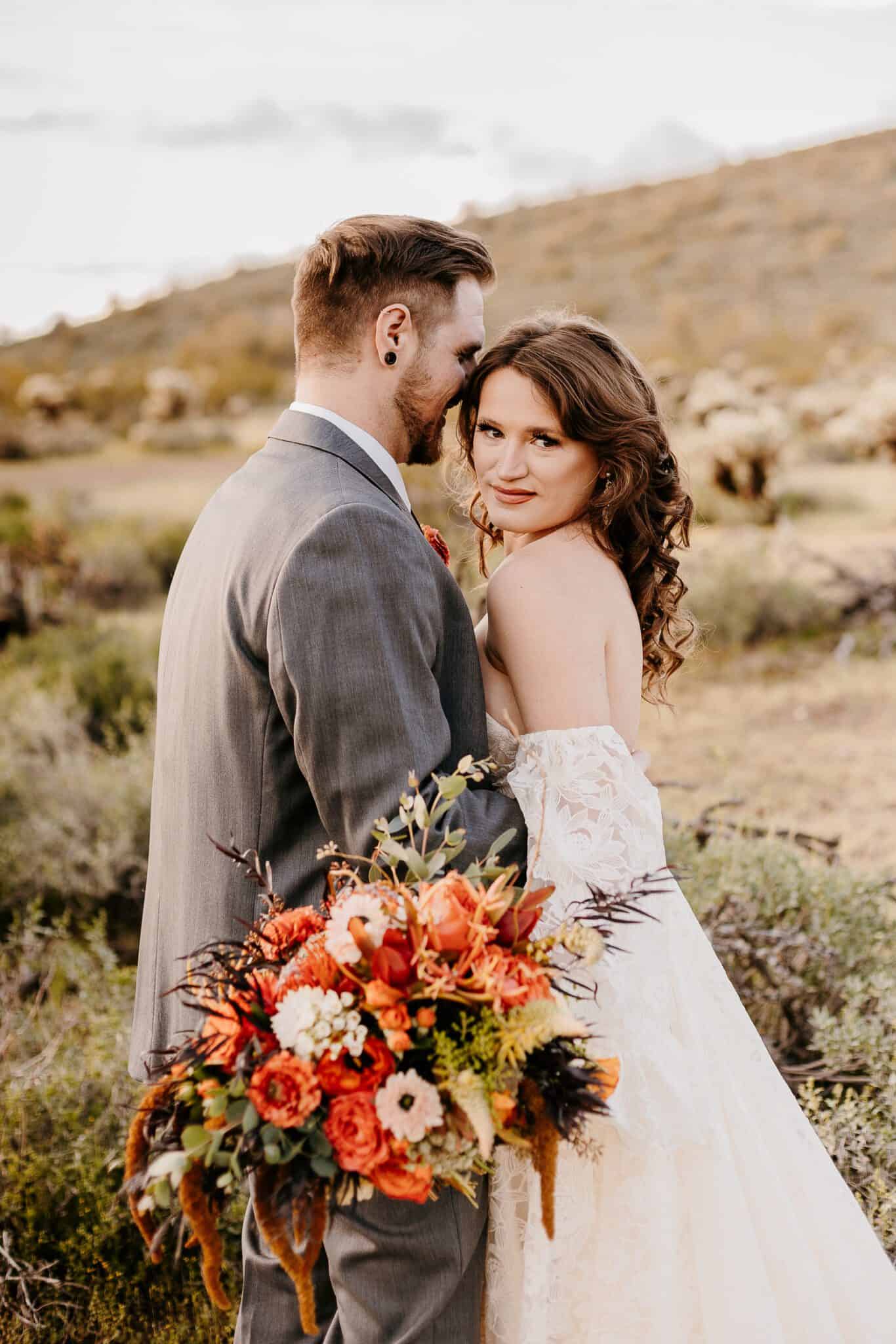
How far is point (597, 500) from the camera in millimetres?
2469

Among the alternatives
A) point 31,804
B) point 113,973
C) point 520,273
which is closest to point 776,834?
point 113,973

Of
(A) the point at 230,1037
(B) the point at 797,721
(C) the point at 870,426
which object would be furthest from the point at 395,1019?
(C) the point at 870,426

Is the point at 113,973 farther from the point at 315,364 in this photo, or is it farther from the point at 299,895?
the point at 315,364

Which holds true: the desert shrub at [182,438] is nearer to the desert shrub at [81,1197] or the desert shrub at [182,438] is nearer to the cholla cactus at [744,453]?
the cholla cactus at [744,453]

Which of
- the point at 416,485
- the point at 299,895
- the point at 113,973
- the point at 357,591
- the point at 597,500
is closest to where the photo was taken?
the point at 357,591

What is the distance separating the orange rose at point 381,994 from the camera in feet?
4.86

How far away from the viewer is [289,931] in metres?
1.67

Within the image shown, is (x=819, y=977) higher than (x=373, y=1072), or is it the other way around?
(x=373, y=1072)

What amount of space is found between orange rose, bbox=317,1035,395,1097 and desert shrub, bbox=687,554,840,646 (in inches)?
344

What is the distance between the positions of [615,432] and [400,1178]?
5.16 ft

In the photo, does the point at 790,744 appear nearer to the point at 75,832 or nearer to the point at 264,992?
the point at 75,832

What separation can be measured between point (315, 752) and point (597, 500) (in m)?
1.01

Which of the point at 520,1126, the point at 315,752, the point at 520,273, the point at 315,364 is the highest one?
the point at 520,273

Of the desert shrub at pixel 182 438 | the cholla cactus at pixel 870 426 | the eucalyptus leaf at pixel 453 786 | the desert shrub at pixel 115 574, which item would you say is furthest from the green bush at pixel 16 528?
the cholla cactus at pixel 870 426
